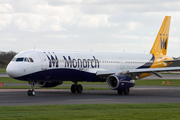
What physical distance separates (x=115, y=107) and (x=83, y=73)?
13497 millimetres

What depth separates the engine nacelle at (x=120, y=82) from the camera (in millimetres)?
32219

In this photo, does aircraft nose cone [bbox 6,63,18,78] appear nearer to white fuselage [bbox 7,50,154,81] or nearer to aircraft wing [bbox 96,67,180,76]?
white fuselage [bbox 7,50,154,81]

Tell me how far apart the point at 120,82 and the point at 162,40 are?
1418 centimetres

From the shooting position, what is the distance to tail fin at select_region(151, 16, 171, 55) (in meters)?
43.4

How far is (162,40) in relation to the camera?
4403 centimetres

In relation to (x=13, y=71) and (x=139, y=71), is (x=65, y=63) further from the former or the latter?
(x=139, y=71)

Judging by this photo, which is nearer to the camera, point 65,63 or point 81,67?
point 65,63

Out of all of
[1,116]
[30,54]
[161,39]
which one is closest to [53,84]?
[30,54]

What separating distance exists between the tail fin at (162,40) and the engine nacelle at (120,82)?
36.6ft

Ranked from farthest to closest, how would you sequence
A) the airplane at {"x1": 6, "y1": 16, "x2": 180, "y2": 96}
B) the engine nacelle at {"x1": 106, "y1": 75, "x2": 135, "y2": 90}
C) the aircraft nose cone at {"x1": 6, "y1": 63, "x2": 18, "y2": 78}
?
the engine nacelle at {"x1": 106, "y1": 75, "x2": 135, "y2": 90}
the airplane at {"x1": 6, "y1": 16, "x2": 180, "y2": 96}
the aircraft nose cone at {"x1": 6, "y1": 63, "x2": 18, "y2": 78}

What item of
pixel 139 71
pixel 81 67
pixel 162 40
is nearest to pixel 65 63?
pixel 81 67

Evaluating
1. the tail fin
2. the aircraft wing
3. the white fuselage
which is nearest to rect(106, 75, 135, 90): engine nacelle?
the aircraft wing

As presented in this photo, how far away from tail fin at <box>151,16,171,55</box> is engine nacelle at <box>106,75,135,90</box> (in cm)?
1117

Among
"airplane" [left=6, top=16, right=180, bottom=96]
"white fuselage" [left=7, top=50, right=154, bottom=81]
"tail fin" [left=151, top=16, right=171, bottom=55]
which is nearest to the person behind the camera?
"white fuselage" [left=7, top=50, right=154, bottom=81]
